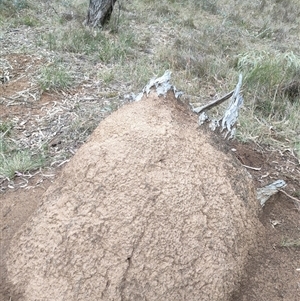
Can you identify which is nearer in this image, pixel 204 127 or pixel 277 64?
pixel 204 127

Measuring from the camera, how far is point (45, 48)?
4.53 m

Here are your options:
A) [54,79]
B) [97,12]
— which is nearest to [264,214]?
[54,79]

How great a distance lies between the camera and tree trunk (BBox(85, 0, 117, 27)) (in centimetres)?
556

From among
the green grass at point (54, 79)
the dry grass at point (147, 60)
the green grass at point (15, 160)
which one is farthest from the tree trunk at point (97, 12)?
the green grass at point (15, 160)

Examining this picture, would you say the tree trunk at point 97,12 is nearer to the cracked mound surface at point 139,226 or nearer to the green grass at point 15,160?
the green grass at point 15,160

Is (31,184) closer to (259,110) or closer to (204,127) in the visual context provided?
(204,127)

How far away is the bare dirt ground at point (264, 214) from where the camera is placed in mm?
1816

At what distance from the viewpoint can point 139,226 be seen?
1650mm

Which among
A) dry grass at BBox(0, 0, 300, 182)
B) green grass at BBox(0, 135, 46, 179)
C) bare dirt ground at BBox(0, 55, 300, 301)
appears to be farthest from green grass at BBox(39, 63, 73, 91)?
green grass at BBox(0, 135, 46, 179)

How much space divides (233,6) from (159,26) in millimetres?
3076

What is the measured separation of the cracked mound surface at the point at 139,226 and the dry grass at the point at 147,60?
0.98 m

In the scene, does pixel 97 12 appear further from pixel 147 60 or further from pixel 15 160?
pixel 15 160

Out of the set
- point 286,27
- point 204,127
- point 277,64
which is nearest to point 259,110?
point 277,64

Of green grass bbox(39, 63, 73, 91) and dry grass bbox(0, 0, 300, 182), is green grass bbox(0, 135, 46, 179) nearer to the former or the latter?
dry grass bbox(0, 0, 300, 182)
